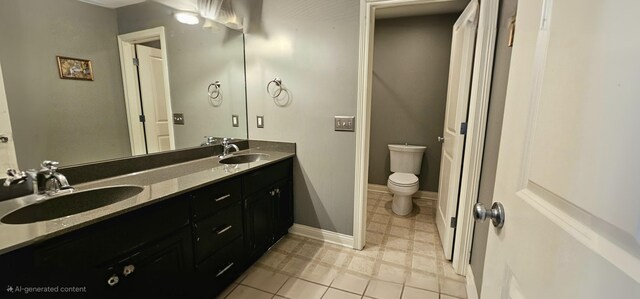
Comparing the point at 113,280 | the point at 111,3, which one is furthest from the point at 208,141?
the point at 113,280

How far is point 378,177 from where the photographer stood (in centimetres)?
359

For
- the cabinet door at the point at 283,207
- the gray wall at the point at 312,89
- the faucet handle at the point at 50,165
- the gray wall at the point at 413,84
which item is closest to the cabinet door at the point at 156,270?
the faucet handle at the point at 50,165

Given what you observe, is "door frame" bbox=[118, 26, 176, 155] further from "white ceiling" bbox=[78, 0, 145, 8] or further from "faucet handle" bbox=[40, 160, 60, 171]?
"faucet handle" bbox=[40, 160, 60, 171]

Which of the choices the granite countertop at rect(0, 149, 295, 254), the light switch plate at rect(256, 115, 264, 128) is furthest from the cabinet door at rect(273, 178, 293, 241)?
the light switch plate at rect(256, 115, 264, 128)

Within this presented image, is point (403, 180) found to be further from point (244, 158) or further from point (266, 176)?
point (244, 158)

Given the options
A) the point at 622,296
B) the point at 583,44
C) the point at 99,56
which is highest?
the point at 99,56

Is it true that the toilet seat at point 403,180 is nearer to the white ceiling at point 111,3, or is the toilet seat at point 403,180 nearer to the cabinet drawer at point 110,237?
the cabinet drawer at point 110,237

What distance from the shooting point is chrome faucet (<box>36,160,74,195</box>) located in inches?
47.1

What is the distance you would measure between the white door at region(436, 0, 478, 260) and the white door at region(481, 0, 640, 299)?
4.20 ft

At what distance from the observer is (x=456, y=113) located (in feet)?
6.29

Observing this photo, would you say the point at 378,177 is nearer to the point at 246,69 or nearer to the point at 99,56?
the point at 246,69

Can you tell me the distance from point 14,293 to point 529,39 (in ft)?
5.22

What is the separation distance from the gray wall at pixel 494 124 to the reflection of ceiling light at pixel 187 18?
83.5 inches

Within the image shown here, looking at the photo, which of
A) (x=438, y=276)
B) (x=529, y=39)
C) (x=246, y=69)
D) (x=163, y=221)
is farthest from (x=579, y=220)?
(x=246, y=69)
